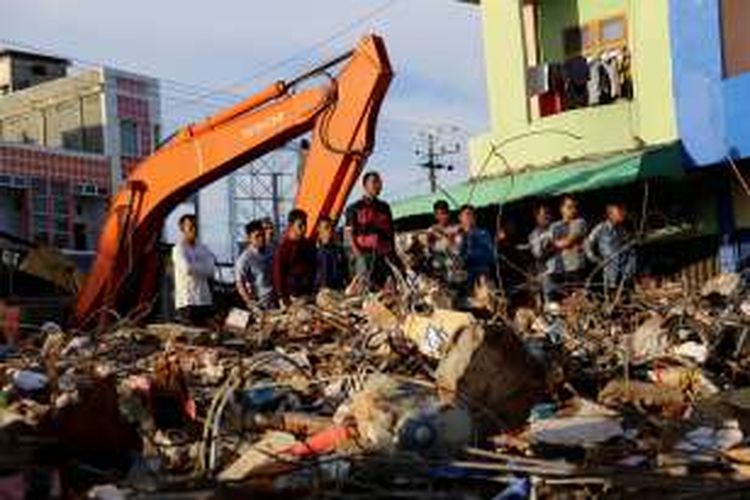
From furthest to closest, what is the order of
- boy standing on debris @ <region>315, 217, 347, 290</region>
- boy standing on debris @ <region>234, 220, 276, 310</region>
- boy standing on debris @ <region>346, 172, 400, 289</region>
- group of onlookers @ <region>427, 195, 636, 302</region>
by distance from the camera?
boy standing on debris @ <region>315, 217, 347, 290</region> < boy standing on debris @ <region>234, 220, 276, 310</region> < boy standing on debris @ <region>346, 172, 400, 289</region> < group of onlookers @ <region>427, 195, 636, 302</region>

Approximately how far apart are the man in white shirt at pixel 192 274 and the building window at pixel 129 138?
3053 cm

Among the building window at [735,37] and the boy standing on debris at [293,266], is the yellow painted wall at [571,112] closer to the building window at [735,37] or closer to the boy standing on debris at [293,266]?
the building window at [735,37]

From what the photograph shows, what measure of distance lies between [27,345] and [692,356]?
5.43 metres

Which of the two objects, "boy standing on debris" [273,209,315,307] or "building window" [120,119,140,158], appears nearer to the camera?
"boy standing on debris" [273,209,315,307]

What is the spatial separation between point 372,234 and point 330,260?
34.7 inches

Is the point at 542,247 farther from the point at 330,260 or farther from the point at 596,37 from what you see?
the point at 596,37

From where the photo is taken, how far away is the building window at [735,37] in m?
17.8

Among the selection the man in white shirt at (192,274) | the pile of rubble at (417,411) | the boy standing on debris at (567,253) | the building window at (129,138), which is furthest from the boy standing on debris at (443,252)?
the building window at (129,138)

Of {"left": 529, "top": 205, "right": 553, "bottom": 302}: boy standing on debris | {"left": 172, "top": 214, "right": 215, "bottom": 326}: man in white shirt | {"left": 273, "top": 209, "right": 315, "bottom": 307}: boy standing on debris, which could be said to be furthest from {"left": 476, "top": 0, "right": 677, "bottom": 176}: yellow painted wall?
{"left": 172, "top": 214, "right": 215, "bottom": 326}: man in white shirt

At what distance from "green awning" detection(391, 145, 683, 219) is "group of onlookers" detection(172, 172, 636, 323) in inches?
147

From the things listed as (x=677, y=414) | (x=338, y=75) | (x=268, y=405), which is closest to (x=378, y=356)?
(x=268, y=405)

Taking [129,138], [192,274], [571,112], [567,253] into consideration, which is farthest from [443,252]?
[129,138]

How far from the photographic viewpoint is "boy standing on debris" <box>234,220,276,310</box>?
1280cm

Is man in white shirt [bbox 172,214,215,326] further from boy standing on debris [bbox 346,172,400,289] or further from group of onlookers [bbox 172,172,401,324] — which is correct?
boy standing on debris [bbox 346,172,400,289]
